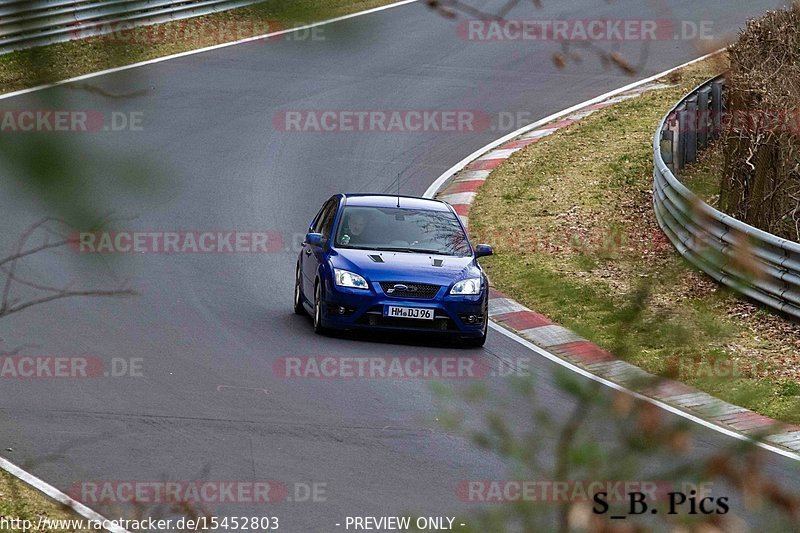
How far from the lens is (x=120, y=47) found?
1.56 meters

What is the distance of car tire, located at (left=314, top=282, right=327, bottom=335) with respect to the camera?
13230 millimetres

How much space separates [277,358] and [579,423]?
34.4ft

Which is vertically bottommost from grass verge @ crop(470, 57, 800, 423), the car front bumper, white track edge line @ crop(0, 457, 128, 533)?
the car front bumper

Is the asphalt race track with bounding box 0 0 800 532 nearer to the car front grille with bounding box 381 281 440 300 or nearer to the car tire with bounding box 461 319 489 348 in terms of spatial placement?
the car tire with bounding box 461 319 489 348

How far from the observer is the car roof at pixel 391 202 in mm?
14336

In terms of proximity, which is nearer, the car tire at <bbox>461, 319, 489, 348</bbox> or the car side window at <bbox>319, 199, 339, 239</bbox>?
the car tire at <bbox>461, 319, 489, 348</bbox>

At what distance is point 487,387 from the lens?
2.33 metres

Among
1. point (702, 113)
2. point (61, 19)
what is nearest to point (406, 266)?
point (702, 113)

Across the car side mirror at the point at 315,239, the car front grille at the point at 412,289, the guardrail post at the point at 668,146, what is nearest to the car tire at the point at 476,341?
the car front grille at the point at 412,289

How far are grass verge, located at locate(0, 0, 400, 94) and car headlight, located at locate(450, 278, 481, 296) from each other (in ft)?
37.0

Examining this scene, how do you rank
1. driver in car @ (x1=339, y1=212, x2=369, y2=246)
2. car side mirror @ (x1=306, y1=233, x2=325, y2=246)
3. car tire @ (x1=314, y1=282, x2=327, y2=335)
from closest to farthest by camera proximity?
car tire @ (x1=314, y1=282, x2=327, y2=335), car side mirror @ (x1=306, y1=233, x2=325, y2=246), driver in car @ (x1=339, y1=212, x2=369, y2=246)

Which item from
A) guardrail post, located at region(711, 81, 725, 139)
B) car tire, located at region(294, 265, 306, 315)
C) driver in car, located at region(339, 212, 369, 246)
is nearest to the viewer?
driver in car, located at region(339, 212, 369, 246)

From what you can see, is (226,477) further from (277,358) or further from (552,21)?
(552,21)

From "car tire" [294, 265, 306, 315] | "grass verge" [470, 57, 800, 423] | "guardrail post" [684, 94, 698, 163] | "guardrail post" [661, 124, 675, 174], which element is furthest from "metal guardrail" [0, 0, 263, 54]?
"guardrail post" [661, 124, 675, 174]
